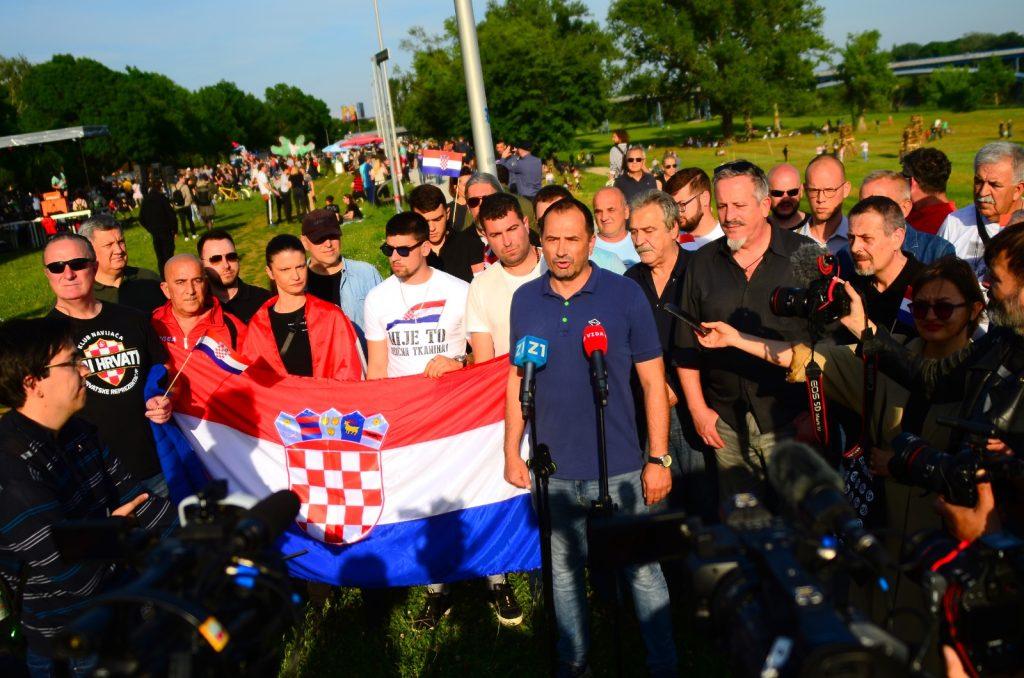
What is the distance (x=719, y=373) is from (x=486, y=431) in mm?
1489

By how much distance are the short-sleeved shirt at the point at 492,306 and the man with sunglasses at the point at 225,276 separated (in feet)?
6.95

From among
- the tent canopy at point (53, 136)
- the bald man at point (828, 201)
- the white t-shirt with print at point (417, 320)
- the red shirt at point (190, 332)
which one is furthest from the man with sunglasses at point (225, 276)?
the tent canopy at point (53, 136)

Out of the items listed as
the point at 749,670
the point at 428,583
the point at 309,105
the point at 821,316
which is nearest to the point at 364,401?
the point at 428,583

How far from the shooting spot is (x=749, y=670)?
1835 millimetres

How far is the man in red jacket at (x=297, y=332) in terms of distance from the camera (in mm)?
5266

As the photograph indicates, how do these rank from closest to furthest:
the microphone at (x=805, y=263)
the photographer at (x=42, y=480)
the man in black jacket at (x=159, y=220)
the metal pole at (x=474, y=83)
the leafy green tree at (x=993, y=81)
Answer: the photographer at (x=42, y=480)
the microphone at (x=805, y=263)
the metal pole at (x=474, y=83)
the man in black jacket at (x=159, y=220)
the leafy green tree at (x=993, y=81)

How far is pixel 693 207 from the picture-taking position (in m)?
6.54

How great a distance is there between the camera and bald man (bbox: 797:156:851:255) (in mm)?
6066

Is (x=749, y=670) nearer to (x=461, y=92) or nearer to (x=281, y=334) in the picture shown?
(x=281, y=334)

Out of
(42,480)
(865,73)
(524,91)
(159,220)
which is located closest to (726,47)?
(865,73)

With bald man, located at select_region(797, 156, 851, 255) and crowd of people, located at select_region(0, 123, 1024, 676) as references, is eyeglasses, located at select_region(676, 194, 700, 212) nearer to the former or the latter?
crowd of people, located at select_region(0, 123, 1024, 676)

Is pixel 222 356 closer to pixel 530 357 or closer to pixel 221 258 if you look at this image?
pixel 221 258

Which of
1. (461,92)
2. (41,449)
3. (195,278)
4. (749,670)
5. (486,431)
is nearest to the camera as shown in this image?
(749,670)

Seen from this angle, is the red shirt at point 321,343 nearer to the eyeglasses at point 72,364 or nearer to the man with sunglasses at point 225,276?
the man with sunglasses at point 225,276
